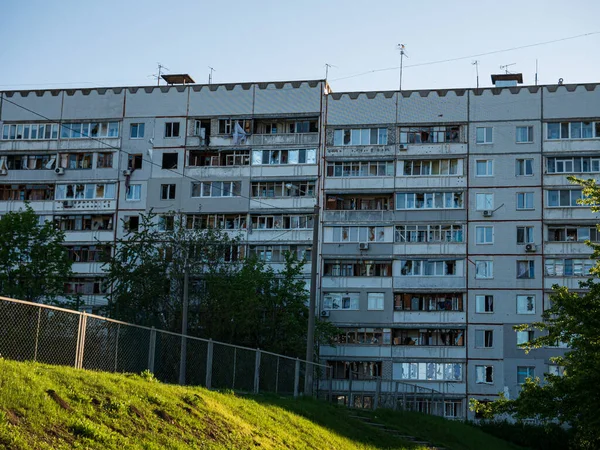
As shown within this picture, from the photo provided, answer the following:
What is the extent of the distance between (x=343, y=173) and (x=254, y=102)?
8.17m

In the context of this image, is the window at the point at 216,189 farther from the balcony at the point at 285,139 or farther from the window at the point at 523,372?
the window at the point at 523,372

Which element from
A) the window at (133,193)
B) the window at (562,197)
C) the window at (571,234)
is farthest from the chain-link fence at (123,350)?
the window at (133,193)

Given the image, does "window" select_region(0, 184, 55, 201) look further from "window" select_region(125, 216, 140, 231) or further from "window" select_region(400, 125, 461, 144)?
"window" select_region(400, 125, 461, 144)

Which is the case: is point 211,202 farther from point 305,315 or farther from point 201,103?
point 305,315

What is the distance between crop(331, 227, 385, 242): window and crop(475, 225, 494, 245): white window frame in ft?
20.5

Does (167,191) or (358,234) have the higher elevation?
(167,191)

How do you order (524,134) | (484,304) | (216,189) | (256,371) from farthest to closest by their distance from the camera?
(216,189), (524,134), (484,304), (256,371)

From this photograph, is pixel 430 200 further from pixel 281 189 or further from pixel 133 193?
pixel 133 193

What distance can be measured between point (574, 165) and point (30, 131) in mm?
38530

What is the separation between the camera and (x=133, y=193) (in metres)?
72.2

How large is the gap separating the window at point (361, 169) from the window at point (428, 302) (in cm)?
846

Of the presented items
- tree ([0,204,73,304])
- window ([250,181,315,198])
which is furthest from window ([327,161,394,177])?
tree ([0,204,73,304])

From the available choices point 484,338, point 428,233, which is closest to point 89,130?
point 428,233

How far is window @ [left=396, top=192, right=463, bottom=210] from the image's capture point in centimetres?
6831
